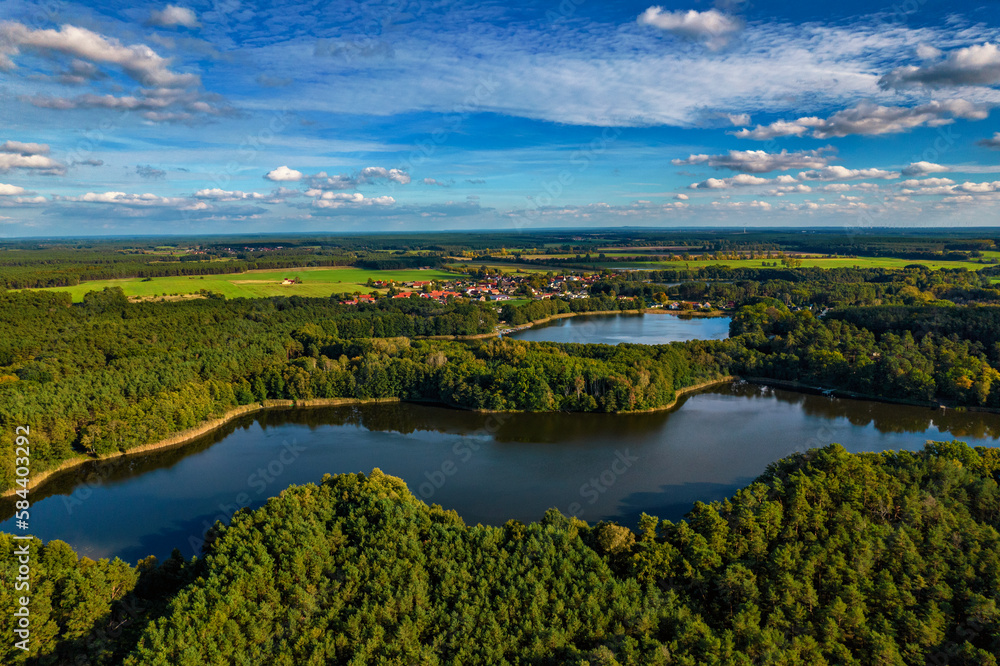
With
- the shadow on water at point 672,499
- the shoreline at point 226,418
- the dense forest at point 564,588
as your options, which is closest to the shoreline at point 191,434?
the shoreline at point 226,418

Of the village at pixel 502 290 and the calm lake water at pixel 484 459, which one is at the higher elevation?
the village at pixel 502 290

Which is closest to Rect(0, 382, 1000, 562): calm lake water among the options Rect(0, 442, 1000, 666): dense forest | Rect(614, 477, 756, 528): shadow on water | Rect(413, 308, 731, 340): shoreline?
Rect(614, 477, 756, 528): shadow on water

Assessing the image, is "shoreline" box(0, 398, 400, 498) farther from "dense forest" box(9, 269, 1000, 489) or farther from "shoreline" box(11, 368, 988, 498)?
"dense forest" box(9, 269, 1000, 489)

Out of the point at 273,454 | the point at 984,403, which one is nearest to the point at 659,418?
the point at 984,403

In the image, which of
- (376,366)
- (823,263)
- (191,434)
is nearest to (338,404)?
(376,366)

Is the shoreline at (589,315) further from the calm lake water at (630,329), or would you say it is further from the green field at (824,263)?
the green field at (824,263)

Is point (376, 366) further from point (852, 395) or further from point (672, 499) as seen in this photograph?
point (852, 395)

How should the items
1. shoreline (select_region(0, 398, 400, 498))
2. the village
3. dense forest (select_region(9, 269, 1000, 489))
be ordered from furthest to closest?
the village, dense forest (select_region(9, 269, 1000, 489)), shoreline (select_region(0, 398, 400, 498))
